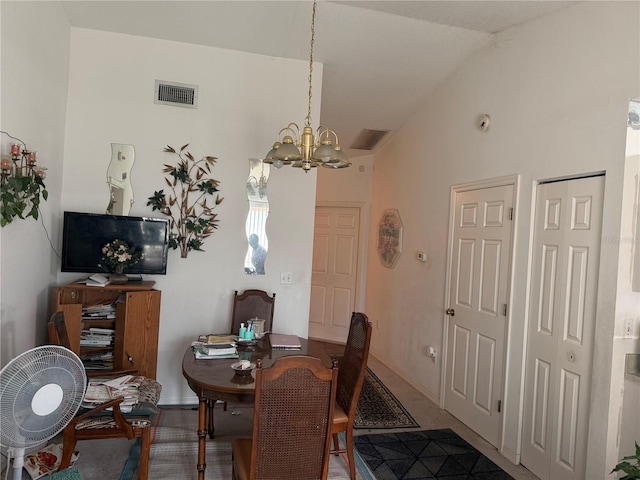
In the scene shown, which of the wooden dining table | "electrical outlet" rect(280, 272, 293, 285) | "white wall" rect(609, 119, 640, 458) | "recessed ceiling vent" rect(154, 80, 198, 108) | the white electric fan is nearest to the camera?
the white electric fan

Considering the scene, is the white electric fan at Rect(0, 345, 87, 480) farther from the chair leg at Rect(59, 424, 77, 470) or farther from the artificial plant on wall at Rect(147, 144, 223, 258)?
the artificial plant on wall at Rect(147, 144, 223, 258)

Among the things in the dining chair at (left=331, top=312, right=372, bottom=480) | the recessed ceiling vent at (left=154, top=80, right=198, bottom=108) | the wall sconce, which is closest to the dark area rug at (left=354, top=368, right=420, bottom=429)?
the dining chair at (left=331, top=312, right=372, bottom=480)

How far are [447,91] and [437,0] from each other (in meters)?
1.14

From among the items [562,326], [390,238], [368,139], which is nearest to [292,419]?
[562,326]

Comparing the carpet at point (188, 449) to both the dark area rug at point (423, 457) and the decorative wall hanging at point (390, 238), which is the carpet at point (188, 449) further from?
the decorative wall hanging at point (390, 238)

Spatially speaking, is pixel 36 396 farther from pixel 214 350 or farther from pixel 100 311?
pixel 100 311

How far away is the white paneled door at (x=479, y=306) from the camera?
10.2 ft

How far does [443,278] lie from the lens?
12.7 ft

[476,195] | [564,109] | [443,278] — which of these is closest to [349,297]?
[443,278]

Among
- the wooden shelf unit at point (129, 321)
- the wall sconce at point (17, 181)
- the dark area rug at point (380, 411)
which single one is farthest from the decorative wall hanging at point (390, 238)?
the wall sconce at point (17, 181)

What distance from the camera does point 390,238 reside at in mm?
5051

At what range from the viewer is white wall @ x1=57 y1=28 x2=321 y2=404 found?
10.7 ft

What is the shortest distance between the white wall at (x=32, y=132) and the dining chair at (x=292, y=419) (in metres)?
1.72

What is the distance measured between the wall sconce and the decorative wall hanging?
11.6 feet
